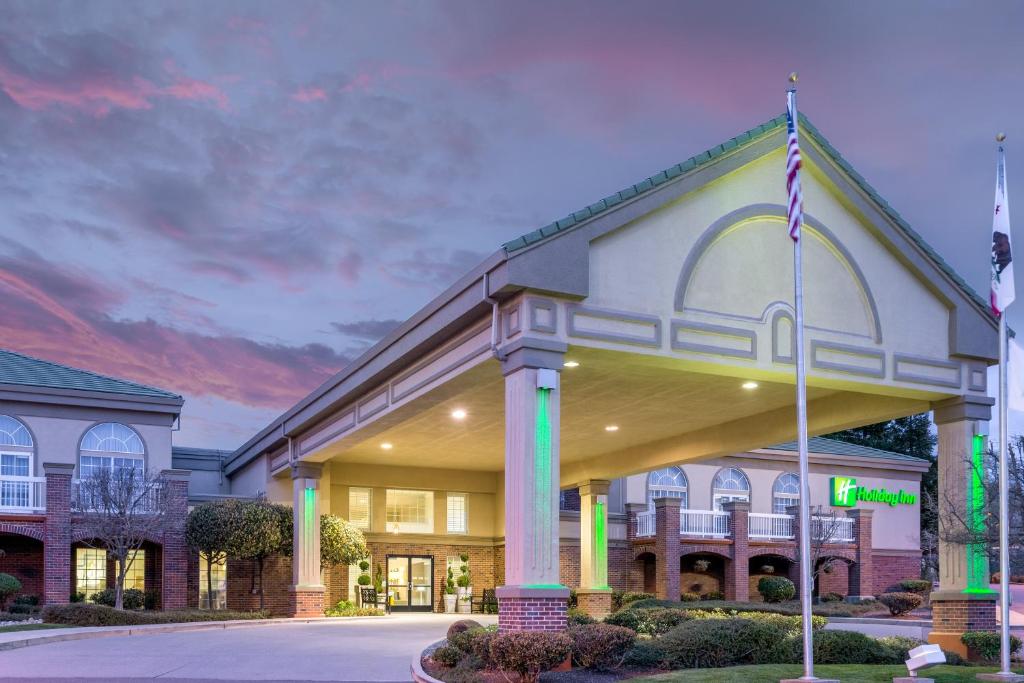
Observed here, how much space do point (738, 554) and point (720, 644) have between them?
2520 centimetres

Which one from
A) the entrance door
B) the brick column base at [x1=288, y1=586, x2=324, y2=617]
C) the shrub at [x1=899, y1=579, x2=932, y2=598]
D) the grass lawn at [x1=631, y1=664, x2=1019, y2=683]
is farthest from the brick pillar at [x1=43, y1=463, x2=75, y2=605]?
the shrub at [x1=899, y1=579, x2=932, y2=598]

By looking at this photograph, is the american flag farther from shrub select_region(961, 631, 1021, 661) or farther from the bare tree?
the bare tree

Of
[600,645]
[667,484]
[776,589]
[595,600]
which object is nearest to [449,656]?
[600,645]

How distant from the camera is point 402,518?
39.1m

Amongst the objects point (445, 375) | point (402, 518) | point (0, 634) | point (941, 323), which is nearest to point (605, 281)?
point (445, 375)

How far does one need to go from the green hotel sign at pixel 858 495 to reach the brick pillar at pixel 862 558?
1.06m

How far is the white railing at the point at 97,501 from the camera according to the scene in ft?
105

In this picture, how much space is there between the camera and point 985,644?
64.8 ft

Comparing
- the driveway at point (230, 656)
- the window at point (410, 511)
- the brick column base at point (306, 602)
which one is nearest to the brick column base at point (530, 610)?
the driveway at point (230, 656)

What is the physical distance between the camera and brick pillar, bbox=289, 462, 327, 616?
33.0m

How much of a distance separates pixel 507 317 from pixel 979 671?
8931 millimetres

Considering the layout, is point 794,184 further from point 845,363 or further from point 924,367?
point 924,367

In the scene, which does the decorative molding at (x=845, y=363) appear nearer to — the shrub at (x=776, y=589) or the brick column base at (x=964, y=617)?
the brick column base at (x=964, y=617)

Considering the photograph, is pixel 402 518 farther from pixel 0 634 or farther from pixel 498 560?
pixel 0 634
